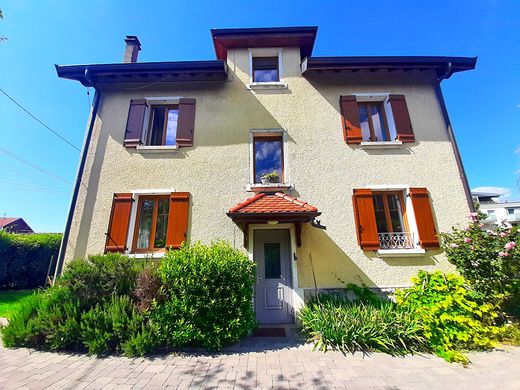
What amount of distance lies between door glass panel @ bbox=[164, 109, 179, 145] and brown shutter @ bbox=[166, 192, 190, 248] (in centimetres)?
210

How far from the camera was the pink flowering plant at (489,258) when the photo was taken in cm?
525

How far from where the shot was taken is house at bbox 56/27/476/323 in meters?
6.30

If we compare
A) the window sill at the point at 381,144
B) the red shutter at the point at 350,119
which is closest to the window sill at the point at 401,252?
the window sill at the point at 381,144

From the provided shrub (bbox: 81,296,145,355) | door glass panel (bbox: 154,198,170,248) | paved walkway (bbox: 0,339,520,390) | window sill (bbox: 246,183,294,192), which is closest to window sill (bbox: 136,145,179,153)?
door glass panel (bbox: 154,198,170,248)

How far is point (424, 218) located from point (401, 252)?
1295 mm

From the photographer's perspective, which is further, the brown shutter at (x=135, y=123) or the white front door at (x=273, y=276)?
the brown shutter at (x=135, y=123)

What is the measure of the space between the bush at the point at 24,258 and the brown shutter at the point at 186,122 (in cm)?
876

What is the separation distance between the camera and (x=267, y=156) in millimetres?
7434

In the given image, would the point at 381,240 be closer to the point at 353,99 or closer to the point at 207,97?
the point at 353,99

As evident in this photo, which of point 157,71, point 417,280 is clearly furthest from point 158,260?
point 417,280

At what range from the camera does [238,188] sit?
6.88 m

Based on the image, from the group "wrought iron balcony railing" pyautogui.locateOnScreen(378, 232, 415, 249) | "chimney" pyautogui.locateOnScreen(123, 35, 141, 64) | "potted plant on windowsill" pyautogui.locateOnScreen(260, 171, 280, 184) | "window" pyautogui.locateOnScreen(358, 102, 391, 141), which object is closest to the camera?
"wrought iron balcony railing" pyautogui.locateOnScreen(378, 232, 415, 249)

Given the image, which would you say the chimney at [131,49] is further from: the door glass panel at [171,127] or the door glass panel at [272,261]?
the door glass panel at [272,261]

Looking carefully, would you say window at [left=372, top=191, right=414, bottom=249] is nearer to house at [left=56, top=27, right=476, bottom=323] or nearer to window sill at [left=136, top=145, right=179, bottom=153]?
house at [left=56, top=27, right=476, bottom=323]
